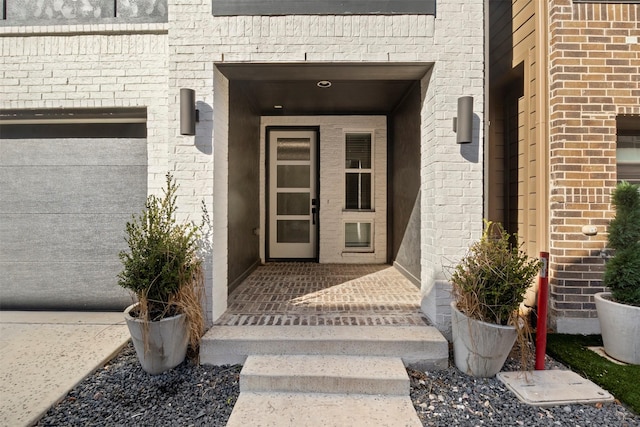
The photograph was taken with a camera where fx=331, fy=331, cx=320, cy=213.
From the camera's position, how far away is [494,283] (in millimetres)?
2492

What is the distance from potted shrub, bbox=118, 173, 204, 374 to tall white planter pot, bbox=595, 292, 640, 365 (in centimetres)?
339

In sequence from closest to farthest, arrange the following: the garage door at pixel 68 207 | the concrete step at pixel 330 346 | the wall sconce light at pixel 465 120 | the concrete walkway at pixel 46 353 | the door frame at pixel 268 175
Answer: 1. the concrete walkway at pixel 46 353
2. the concrete step at pixel 330 346
3. the wall sconce light at pixel 465 120
4. the garage door at pixel 68 207
5. the door frame at pixel 268 175

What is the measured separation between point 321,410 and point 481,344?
1.27 meters

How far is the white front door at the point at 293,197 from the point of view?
606 centimetres

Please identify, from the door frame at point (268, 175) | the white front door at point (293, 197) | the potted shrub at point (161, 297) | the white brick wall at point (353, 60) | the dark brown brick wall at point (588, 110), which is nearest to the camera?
the potted shrub at point (161, 297)

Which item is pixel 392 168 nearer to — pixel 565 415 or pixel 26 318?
pixel 565 415

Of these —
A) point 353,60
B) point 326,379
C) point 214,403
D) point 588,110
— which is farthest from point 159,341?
point 588,110

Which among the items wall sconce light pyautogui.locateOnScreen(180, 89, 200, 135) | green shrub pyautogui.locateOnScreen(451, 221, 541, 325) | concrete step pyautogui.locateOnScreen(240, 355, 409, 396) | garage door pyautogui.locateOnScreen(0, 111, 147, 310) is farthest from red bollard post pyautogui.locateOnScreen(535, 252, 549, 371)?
garage door pyautogui.locateOnScreen(0, 111, 147, 310)

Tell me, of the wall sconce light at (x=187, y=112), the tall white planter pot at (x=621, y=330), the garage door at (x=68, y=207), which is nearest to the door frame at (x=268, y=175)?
the garage door at (x=68, y=207)

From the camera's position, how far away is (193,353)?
278 cm

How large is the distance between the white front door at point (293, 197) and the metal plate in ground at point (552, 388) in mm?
3958

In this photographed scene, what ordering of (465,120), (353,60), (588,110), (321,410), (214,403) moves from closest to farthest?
(321,410)
(214,403)
(465,120)
(353,60)
(588,110)

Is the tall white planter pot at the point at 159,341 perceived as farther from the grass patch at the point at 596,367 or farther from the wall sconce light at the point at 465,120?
the grass patch at the point at 596,367

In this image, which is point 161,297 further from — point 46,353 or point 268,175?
point 268,175
